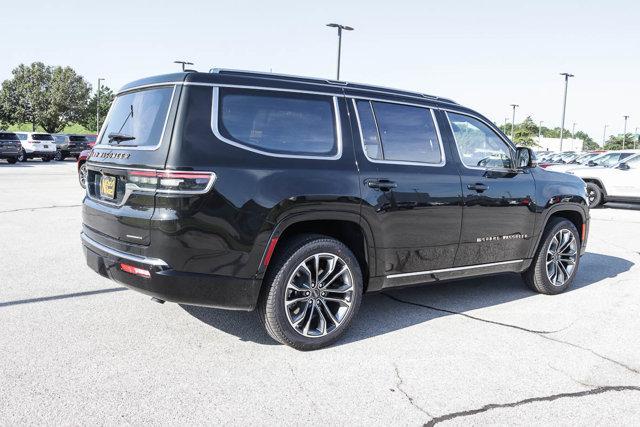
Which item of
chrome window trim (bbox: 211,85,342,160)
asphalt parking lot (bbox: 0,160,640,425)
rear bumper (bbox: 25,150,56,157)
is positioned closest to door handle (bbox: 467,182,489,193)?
asphalt parking lot (bbox: 0,160,640,425)

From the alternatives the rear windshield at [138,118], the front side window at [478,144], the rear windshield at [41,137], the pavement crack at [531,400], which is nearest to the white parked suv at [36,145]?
the rear windshield at [41,137]

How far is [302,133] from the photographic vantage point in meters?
4.00

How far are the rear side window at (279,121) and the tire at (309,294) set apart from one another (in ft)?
2.23

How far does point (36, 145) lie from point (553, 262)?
32558mm

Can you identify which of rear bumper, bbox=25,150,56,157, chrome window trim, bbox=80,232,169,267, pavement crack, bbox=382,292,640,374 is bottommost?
pavement crack, bbox=382,292,640,374

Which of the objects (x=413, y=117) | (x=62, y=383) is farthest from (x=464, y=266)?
(x=62, y=383)

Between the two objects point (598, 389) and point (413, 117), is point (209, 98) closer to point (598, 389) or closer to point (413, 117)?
point (413, 117)

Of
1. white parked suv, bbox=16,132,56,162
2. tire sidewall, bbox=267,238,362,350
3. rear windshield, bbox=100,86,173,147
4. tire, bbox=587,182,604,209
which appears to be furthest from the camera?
white parked suv, bbox=16,132,56,162

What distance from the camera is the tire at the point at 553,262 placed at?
18.6 ft

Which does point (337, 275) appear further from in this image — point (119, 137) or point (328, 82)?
point (119, 137)

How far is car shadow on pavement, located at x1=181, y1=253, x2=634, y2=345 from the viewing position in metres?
4.41

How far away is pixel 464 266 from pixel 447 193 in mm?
725

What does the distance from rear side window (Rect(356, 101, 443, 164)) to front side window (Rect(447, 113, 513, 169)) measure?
306 millimetres

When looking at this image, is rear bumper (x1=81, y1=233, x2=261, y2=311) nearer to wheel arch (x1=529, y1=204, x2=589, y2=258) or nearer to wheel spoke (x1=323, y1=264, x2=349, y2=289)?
wheel spoke (x1=323, y1=264, x2=349, y2=289)
